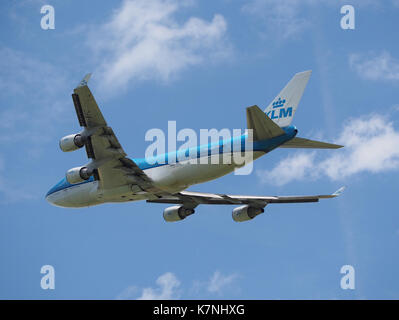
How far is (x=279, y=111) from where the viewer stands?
3875cm

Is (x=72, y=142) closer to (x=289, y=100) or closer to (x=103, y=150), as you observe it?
(x=103, y=150)

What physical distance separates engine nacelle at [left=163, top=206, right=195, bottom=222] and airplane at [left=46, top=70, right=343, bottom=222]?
1.49m

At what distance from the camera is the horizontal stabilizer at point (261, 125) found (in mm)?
35350

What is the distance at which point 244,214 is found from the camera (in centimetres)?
4588

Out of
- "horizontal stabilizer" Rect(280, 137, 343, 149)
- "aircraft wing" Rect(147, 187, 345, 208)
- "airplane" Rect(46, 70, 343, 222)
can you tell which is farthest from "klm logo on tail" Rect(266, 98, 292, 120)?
"aircraft wing" Rect(147, 187, 345, 208)

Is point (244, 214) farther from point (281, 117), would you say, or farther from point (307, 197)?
point (281, 117)

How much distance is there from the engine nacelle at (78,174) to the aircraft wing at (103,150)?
62 centimetres

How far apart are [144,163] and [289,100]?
10.0 metres

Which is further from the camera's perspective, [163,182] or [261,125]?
[163,182]

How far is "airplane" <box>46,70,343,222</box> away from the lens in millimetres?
36375

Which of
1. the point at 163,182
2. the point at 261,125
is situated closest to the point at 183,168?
the point at 163,182

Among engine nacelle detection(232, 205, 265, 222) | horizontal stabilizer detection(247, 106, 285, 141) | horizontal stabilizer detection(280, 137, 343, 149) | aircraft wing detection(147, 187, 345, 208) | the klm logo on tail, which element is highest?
the klm logo on tail

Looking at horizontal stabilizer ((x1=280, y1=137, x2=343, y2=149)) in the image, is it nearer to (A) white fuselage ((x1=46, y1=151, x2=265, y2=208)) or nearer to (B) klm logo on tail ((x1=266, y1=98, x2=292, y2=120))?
(B) klm logo on tail ((x1=266, y1=98, x2=292, y2=120))
